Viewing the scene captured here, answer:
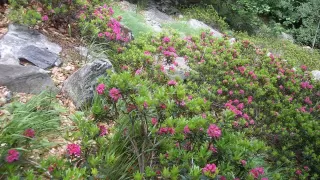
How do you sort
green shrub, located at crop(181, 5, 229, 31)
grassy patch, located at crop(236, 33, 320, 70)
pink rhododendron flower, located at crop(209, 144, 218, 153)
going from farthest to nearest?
green shrub, located at crop(181, 5, 229, 31) < grassy patch, located at crop(236, 33, 320, 70) < pink rhododendron flower, located at crop(209, 144, 218, 153)

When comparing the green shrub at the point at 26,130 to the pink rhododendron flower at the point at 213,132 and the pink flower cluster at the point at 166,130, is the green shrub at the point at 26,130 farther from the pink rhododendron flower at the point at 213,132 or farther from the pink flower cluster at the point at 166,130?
the pink rhododendron flower at the point at 213,132

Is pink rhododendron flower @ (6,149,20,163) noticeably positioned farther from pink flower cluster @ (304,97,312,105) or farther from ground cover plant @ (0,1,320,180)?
pink flower cluster @ (304,97,312,105)

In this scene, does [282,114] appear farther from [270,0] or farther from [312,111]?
[270,0]

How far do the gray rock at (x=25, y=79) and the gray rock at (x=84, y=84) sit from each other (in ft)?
0.59

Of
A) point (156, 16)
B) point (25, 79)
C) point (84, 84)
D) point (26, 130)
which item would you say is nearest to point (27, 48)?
point (25, 79)

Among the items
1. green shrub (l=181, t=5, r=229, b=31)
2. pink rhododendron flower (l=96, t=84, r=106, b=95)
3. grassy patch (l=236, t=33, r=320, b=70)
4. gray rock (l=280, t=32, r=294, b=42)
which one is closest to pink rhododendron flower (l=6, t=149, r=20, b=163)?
pink rhododendron flower (l=96, t=84, r=106, b=95)

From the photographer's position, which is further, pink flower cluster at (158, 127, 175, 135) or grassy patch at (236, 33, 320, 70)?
grassy patch at (236, 33, 320, 70)

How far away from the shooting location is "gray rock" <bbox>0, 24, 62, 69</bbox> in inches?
139

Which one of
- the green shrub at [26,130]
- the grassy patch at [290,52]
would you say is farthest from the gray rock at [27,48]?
the grassy patch at [290,52]

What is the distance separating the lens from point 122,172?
2320mm

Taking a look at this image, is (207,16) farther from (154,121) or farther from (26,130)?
(26,130)

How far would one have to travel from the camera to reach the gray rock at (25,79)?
3.09 metres

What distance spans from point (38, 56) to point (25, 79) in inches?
23.9

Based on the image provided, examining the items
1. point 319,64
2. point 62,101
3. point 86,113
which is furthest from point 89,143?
point 319,64
